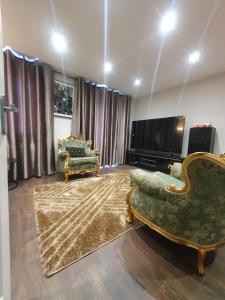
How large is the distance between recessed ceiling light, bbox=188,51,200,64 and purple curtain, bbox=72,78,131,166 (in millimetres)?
2409

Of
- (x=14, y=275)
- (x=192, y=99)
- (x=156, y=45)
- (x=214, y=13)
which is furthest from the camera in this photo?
(x=192, y=99)

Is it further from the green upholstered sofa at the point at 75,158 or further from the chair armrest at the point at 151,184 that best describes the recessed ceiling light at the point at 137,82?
the chair armrest at the point at 151,184

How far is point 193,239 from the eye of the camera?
3.79 ft

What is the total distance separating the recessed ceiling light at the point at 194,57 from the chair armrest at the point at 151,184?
7.98 ft

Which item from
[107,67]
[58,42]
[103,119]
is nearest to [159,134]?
[103,119]

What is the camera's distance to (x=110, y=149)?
193 inches

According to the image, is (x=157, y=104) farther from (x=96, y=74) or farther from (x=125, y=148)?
(x=96, y=74)

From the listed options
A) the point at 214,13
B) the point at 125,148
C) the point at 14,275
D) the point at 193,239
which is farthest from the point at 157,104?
the point at 14,275

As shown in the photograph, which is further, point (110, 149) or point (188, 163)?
point (110, 149)

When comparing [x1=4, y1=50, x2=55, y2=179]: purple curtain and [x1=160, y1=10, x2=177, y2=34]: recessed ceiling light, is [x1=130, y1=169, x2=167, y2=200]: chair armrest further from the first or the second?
[x1=4, y1=50, x2=55, y2=179]: purple curtain

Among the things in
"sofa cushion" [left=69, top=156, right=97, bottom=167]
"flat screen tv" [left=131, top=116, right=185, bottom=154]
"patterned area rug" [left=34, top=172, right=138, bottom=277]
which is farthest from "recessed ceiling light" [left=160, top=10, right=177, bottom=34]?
"sofa cushion" [left=69, top=156, right=97, bottom=167]

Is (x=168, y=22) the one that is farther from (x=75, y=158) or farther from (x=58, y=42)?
(x=75, y=158)

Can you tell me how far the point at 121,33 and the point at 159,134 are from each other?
283 cm

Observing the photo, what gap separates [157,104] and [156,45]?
2448 millimetres
